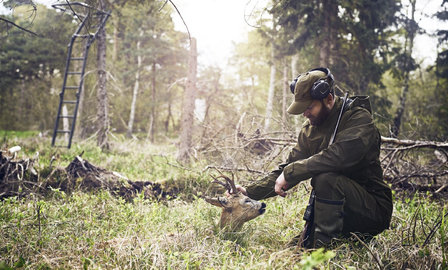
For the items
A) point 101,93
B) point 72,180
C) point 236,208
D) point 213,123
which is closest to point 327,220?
point 236,208

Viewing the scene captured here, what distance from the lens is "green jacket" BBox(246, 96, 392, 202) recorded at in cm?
264

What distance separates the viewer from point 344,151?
8.64 feet

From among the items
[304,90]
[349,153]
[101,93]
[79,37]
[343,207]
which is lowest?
[343,207]

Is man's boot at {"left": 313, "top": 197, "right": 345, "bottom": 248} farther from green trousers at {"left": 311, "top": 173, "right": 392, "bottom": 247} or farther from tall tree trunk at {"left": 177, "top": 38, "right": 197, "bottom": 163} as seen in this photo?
tall tree trunk at {"left": 177, "top": 38, "right": 197, "bottom": 163}

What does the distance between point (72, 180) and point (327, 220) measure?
411 centimetres

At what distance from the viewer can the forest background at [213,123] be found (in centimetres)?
273

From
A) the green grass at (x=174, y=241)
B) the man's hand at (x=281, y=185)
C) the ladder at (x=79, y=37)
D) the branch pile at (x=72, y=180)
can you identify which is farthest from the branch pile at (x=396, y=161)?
the ladder at (x=79, y=37)

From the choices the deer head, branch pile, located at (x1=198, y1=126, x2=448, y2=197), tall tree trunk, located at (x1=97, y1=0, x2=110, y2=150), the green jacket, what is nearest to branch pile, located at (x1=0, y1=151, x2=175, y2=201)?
branch pile, located at (x1=198, y1=126, x2=448, y2=197)

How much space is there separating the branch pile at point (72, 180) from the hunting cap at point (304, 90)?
8.05 feet

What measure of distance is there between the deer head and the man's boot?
63 cm

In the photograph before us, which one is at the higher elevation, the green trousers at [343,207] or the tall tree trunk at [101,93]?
the tall tree trunk at [101,93]

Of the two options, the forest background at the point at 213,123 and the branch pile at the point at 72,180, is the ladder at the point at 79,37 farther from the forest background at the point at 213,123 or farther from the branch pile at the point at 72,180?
the branch pile at the point at 72,180

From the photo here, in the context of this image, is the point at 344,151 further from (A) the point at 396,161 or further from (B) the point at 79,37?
(B) the point at 79,37

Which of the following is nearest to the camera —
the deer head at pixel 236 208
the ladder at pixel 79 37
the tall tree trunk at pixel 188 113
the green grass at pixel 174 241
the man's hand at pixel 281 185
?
the green grass at pixel 174 241
